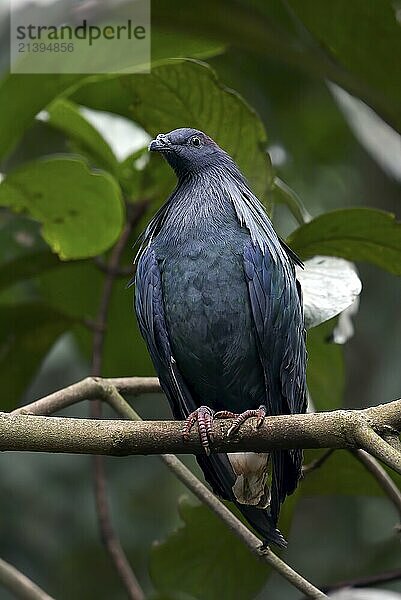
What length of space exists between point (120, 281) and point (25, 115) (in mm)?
707

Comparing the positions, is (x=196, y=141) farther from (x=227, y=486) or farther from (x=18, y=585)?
(x=18, y=585)

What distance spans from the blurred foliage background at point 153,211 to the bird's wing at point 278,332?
0.28 metres

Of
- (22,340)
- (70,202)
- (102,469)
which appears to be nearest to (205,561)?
(102,469)

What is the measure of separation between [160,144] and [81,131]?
60 centimetres

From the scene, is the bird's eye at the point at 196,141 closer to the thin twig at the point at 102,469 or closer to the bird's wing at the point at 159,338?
the bird's wing at the point at 159,338

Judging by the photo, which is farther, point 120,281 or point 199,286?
point 120,281

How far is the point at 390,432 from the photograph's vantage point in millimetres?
1512

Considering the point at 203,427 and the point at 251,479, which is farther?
the point at 251,479

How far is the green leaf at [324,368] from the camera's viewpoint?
246 centimetres

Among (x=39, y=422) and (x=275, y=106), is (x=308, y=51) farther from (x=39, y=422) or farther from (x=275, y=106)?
(x=275, y=106)

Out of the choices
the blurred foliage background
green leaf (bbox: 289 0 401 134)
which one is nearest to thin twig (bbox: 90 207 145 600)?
the blurred foliage background

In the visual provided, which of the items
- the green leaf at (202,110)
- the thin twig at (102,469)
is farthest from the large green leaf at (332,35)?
the thin twig at (102,469)

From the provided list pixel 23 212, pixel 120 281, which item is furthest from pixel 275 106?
pixel 23 212

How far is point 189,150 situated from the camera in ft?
7.36
